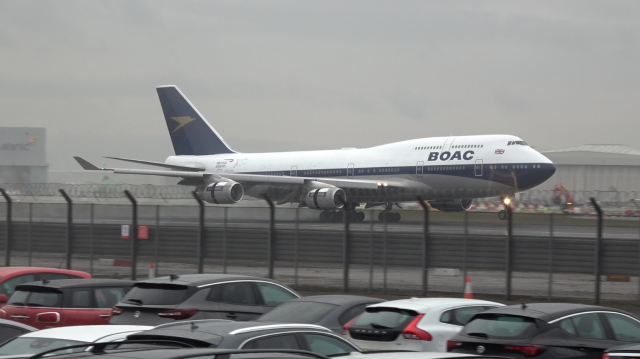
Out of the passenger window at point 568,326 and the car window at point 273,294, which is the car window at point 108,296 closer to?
the car window at point 273,294

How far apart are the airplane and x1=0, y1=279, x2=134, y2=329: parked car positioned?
57.7 feet

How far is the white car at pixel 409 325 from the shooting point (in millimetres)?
8602

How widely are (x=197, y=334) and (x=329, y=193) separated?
92.2 ft

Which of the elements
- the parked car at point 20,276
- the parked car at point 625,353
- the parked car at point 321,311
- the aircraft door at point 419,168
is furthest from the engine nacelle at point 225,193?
the parked car at point 625,353

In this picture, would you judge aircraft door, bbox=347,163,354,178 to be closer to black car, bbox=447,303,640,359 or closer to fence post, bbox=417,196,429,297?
fence post, bbox=417,196,429,297

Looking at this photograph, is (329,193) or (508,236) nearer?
(508,236)

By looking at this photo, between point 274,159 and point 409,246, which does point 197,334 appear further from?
point 274,159

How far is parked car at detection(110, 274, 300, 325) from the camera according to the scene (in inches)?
383

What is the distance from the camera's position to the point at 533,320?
7.88 m

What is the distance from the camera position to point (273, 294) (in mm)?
10648

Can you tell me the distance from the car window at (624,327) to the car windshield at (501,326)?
1.05m

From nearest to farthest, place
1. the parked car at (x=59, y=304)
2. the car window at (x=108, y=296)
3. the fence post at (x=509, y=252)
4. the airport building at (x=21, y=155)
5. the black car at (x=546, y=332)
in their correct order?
the black car at (x=546, y=332)
the parked car at (x=59, y=304)
the car window at (x=108, y=296)
the fence post at (x=509, y=252)
the airport building at (x=21, y=155)

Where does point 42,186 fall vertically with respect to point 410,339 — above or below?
above

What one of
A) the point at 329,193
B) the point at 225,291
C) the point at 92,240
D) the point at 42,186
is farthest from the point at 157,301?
the point at 329,193
